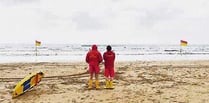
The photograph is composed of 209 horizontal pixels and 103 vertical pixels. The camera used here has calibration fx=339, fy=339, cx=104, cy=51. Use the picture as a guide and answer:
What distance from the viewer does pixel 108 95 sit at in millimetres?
10742

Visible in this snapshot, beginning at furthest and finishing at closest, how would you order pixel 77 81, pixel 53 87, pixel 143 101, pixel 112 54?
pixel 77 81, pixel 53 87, pixel 112 54, pixel 143 101

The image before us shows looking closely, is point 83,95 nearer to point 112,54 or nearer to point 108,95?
point 108,95

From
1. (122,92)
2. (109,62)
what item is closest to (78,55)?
(109,62)

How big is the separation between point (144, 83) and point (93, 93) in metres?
3.12

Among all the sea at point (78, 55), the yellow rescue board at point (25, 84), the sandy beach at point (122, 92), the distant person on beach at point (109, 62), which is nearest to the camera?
the sandy beach at point (122, 92)

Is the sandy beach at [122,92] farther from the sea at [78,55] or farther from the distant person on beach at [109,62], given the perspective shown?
the sea at [78,55]

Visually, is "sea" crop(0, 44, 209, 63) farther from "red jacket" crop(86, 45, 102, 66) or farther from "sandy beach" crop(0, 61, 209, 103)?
"red jacket" crop(86, 45, 102, 66)

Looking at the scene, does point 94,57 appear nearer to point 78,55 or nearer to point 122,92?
point 122,92

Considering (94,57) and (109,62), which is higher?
(94,57)

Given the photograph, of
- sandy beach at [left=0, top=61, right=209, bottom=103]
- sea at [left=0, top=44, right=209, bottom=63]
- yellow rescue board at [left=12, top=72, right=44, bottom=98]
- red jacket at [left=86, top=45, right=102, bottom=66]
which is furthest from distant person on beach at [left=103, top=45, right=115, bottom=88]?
sea at [left=0, top=44, right=209, bottom=63]

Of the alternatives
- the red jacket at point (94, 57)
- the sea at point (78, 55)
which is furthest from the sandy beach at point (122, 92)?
the sea at point (78, 55)

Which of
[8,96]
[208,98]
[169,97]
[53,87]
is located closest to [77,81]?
[53,87]

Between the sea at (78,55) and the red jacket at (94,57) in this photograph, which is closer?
Answer: the red jacket at (94,57)

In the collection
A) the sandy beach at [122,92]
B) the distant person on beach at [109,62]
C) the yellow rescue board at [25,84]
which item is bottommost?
the sandy beach at [122,92]
